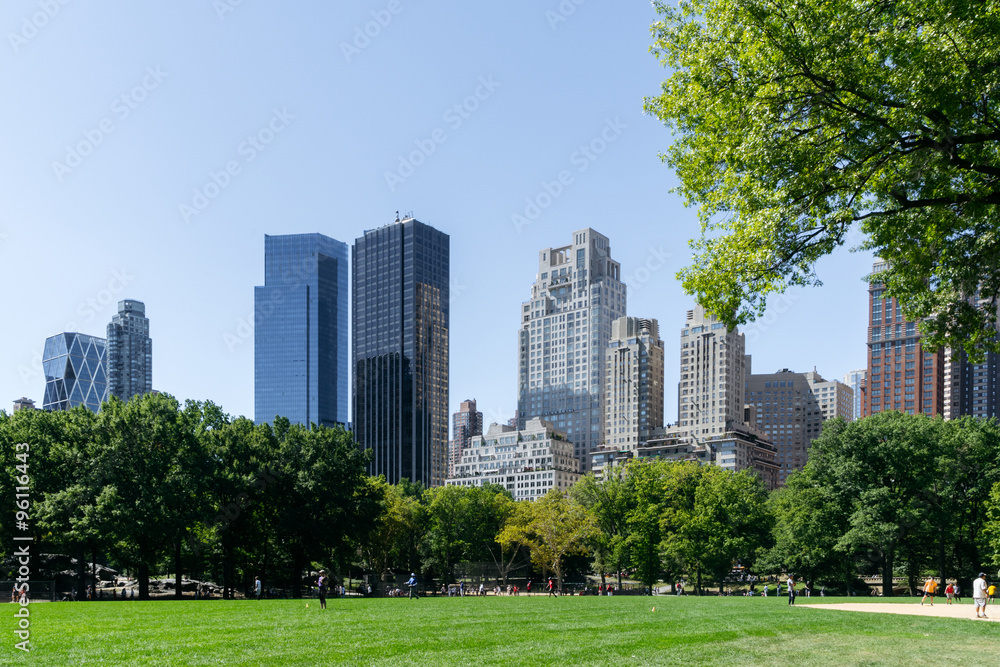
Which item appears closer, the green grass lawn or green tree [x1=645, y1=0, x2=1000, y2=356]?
green tree [x1=645, y1=0, x2=1000, y2=356]

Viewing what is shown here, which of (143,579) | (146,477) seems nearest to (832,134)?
(146,477)

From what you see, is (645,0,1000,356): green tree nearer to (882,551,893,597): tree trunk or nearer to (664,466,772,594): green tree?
(882,551,893,597): tree trunk

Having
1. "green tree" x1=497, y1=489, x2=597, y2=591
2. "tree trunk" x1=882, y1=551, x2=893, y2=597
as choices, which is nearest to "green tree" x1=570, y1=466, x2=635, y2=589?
"green tree" x1=497, y1=489, x2=597, y2=591

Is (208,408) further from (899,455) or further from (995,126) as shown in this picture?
(995,126)

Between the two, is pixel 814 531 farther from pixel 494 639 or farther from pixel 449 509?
pixel 494 639

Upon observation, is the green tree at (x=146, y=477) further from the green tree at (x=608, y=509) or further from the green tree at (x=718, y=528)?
the green tree at (x=718, y=528)

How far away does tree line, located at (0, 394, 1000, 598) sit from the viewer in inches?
1986

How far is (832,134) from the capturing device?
13.4 metres

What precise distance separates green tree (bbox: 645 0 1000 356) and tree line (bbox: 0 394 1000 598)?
43671mm

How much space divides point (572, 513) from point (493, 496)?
15.7m

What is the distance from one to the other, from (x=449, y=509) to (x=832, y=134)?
258 ft

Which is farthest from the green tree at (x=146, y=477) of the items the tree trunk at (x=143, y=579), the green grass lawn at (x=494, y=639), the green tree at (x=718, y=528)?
the green tree at (x=718, y=528)

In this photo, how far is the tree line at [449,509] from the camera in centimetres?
5044

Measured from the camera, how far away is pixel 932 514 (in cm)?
6122
